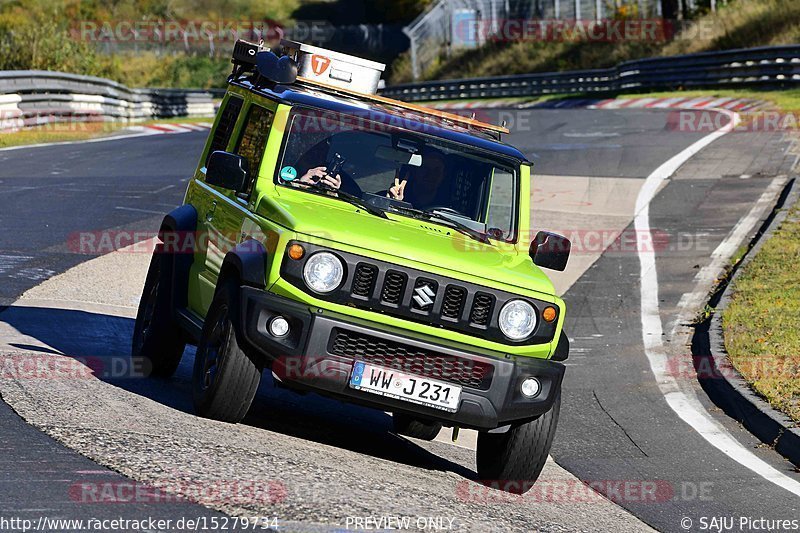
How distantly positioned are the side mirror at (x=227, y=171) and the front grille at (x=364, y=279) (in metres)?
1.21

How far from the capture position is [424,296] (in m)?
7.12

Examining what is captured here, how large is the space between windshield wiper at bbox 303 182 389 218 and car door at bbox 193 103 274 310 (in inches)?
15.0

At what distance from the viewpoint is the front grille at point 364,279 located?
705 centimetres

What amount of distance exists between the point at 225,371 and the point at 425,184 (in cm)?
196

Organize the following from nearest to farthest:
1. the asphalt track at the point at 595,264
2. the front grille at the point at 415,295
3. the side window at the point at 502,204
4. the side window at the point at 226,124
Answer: the front grille at the point at 415,295 → the asphalt track at the point at 595,264 → the side window at the point at 502,204 → the side window at the point at 226,124

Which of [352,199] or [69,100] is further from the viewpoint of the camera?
[69,100]

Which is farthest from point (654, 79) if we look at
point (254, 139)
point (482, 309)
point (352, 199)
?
point (482, 309)

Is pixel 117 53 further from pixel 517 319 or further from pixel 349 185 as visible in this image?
pixel 517 319

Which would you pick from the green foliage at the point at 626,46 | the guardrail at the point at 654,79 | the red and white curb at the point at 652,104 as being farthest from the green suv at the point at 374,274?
the green foliage at the point at 626,46

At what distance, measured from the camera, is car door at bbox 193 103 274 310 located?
7.94 metres

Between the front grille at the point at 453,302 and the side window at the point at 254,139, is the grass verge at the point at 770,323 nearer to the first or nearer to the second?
the front grille at the point at 453,302

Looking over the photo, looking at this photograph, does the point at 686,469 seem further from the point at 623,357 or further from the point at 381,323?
the point at 623,357
